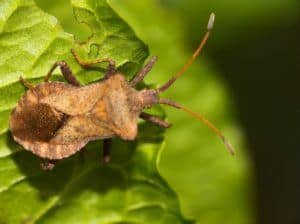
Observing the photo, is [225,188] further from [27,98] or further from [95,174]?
[27,98]

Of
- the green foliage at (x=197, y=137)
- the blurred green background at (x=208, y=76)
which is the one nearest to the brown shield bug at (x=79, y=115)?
the blurred green background at (x=208, y=76)

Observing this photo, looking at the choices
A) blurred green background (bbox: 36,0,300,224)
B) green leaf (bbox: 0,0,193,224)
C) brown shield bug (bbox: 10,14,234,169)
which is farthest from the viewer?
blurred green background (bbox: 36,0,300,224)

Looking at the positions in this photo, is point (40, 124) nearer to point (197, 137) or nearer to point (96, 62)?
point (96, 62)

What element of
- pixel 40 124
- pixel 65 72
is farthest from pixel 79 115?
pixel 65 72

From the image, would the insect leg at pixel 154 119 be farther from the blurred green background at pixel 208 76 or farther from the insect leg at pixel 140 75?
the blurred green background at pixel 208 76

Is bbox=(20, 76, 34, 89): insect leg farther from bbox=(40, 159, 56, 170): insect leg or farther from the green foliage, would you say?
the green foliage

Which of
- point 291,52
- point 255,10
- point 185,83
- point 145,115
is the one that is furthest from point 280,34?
point 145,115

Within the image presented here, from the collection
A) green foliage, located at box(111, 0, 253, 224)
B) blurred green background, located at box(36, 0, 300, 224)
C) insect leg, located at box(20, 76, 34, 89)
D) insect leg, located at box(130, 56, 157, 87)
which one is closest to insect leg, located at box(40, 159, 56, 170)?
insect leg, located at box(20, 76, 34, 89)
